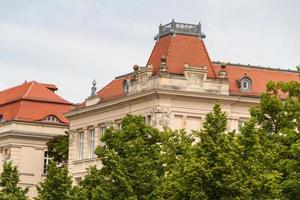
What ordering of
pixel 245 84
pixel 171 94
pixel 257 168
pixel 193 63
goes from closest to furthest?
pixel 257 168
pixel 171 94
pixel 193 63
pixel 245 84

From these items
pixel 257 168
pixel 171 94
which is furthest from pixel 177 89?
pixel 257 168

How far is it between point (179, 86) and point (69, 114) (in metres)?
14.3

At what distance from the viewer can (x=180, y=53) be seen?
283 ft

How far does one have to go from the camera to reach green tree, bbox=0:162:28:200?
2640 inches

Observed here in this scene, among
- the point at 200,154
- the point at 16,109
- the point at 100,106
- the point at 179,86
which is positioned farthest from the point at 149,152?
the point at 16,109

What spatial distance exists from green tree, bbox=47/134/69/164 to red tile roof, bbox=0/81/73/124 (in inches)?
115

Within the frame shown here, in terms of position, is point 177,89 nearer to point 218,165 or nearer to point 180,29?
point 180,29

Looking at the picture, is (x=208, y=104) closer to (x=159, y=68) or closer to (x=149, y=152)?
(x=159, y=68)

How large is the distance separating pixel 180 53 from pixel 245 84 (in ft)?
17.8

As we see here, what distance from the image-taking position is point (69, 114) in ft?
312

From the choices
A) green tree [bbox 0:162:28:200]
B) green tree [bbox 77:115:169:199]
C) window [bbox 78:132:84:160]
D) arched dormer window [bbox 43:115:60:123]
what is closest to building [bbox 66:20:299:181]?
window [bbox 78:132:84:160]

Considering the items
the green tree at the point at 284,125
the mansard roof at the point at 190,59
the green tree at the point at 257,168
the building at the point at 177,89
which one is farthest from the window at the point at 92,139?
the green tree at the point at 257,168

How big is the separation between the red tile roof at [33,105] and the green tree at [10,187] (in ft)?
116

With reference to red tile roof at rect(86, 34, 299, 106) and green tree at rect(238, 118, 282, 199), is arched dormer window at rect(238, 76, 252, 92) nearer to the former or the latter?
red tile roof at rect(86, 34, 299, 106)
